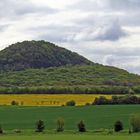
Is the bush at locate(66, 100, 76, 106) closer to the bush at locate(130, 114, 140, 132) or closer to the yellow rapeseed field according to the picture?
the yellow rapeseed field

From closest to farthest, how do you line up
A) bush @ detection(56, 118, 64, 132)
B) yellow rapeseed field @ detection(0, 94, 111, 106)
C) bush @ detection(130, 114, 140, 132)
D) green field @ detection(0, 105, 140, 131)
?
bush @ detection(130, 114, 140, 132) → bush @ detection(56, 118, 64, 132) → green field @ detection(0, 105, 140, 131) → yellow rapeseed field @ detection(0, 94, 111, 106)

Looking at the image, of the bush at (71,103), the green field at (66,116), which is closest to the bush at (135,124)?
the green field at (66,116)

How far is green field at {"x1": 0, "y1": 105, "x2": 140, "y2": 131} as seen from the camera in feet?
334

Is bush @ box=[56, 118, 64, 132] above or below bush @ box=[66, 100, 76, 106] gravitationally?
below

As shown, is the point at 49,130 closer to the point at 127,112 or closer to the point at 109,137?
the point at 109,137

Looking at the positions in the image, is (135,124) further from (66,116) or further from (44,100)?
(44,100)

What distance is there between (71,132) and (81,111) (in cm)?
3889

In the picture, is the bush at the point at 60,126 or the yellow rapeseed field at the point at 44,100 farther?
the yellow rapeseed field at the point at 44,100

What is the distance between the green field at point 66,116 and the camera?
101688 mm

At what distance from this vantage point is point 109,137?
258ft

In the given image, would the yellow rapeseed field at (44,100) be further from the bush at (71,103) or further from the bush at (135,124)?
the bush at (135,124)

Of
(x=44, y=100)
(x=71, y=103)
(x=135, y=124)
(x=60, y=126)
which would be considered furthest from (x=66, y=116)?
(x=44, y=100)

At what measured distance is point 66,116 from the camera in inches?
4636

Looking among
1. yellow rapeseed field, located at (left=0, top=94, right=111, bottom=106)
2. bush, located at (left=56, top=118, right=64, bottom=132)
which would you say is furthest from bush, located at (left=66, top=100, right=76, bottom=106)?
bush, located at (left=56, top=118, right=64, bottom=132)
